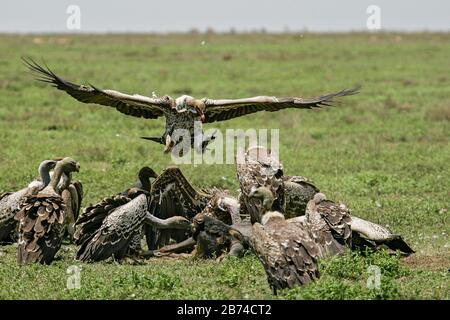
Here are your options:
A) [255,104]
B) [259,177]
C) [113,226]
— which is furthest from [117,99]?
[259,177]

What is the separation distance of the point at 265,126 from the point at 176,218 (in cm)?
913

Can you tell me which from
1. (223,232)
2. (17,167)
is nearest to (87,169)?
(17,167)

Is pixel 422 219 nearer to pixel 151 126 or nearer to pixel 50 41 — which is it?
pixel 151 126

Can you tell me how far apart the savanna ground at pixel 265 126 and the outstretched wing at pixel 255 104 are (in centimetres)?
165

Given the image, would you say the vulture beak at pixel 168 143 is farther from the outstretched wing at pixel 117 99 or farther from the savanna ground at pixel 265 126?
the savanna ground at pixel 265 126

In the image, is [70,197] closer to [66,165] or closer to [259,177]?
Answer: [66,165]

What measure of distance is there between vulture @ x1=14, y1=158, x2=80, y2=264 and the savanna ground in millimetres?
183

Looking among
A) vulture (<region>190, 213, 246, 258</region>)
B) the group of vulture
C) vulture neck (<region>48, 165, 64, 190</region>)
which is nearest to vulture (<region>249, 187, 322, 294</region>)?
the group of vulture

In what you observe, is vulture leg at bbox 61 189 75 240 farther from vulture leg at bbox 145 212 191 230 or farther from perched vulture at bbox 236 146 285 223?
perched vulture at bbox 236 146 285 223

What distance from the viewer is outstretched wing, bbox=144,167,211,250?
425 inches

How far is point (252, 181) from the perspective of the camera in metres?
9.49

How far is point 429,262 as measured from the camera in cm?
967

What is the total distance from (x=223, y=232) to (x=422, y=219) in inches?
114

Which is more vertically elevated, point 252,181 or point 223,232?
point 252,181
